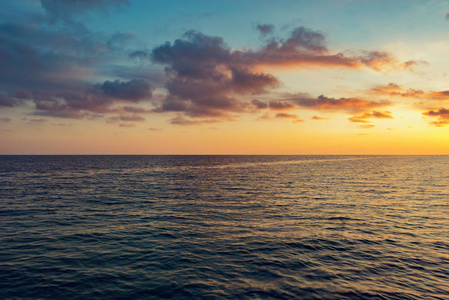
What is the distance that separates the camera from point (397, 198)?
161 ft

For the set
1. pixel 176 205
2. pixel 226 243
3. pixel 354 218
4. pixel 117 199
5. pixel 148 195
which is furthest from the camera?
pixel 148 195

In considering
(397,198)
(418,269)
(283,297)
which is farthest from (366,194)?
(283,297)

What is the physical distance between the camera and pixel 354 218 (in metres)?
34.0

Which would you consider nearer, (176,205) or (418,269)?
(418,269)

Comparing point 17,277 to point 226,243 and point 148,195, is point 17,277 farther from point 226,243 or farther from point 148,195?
point 148,195

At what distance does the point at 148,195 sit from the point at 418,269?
139 ft

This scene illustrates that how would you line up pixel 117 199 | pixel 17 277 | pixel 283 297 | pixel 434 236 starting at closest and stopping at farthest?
pixel 283 297, pixel 17 277, pixel 434 236, pixel 117 199

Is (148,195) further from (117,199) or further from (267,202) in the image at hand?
(267,202)

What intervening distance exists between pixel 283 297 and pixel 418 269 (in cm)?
1129

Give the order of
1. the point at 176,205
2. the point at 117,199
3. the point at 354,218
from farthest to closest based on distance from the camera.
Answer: the point at 117,199 < the point at 176,205 < the point at 354,218

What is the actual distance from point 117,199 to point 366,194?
47036mm

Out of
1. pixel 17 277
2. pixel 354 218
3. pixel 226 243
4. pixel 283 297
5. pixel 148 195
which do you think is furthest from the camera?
pixel 148 195

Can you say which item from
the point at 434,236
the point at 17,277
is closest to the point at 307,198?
the point at 434,236

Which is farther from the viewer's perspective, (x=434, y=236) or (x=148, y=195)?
(x=148, y=195)
